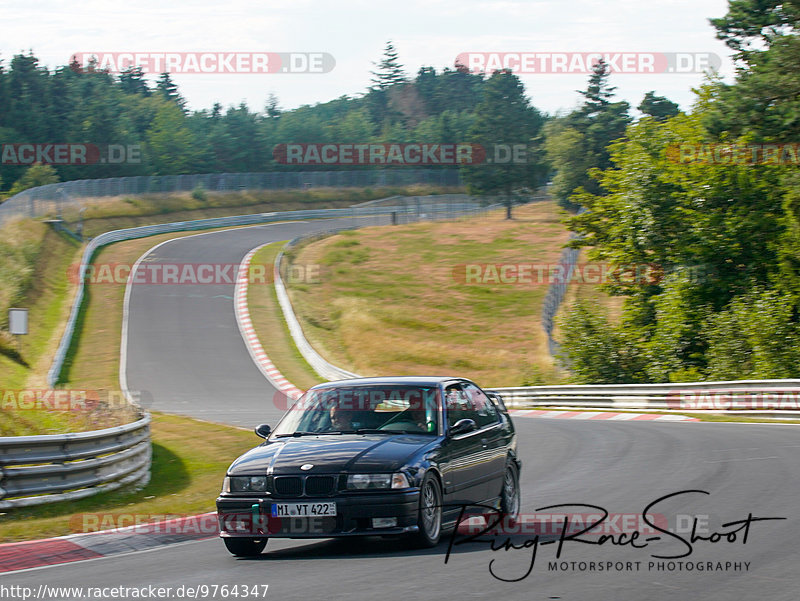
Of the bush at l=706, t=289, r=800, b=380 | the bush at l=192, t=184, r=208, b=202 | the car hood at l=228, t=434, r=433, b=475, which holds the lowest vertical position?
the bush at l=706, t=289, r=800, b=380

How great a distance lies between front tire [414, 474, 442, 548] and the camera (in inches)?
311

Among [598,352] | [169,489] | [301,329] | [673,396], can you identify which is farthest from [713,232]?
[169,489]

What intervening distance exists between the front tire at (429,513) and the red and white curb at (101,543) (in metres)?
2.69

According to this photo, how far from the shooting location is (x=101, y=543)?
9555 mm

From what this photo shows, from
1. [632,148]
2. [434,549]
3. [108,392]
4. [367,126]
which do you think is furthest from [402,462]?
[367,126]

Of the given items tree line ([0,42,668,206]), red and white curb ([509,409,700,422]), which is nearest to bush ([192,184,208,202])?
tree line ([0,42,668,206])

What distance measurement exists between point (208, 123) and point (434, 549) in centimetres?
12551

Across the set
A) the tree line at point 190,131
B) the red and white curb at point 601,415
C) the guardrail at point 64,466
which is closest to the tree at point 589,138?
the tree line at point 190,131

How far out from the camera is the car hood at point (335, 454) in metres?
7.87

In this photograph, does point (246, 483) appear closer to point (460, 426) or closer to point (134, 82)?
point (460, 426)

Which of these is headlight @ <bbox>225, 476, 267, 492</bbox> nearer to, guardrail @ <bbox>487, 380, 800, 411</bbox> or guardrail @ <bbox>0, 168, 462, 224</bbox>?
guardrail @ <bbox>487, 380, 800, 411</bbox>

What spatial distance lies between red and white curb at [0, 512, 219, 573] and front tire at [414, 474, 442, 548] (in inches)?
106

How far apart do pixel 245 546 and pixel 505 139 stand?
3829 inches

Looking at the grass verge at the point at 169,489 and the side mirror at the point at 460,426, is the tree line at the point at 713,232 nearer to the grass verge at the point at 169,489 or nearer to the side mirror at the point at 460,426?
the grass verge at the point at 169,489
